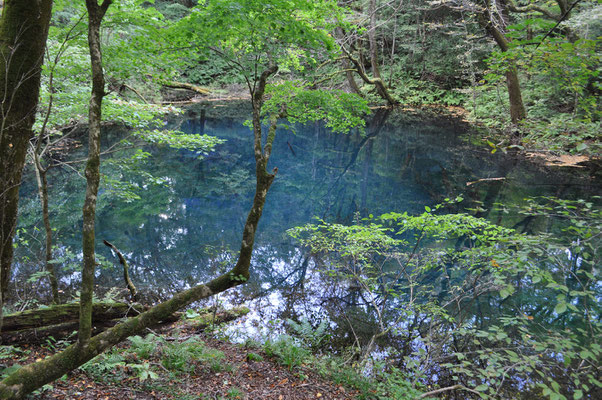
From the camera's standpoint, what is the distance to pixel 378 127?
2062 centimetres

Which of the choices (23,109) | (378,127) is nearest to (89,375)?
(23,109)

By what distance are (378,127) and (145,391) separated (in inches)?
767

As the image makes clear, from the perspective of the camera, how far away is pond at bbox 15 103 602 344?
7211 millimetres

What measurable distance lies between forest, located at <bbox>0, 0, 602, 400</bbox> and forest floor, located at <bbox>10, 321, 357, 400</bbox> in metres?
0.03

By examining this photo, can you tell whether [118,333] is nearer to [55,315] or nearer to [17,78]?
[55,315]

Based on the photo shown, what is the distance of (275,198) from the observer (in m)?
11.8

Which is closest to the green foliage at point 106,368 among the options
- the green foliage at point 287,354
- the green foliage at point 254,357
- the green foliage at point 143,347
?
the green foliage at point 143,347

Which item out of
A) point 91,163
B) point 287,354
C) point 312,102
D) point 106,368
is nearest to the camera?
point 91,163

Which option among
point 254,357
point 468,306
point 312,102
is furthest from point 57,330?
point 468,306

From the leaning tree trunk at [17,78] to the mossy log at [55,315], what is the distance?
1.49m

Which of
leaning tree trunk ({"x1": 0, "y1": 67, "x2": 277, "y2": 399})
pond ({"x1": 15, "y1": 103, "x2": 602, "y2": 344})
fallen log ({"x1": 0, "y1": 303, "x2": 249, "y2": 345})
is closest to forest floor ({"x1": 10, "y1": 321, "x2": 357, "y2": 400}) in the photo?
fallen log ({"x1": 0, "y1": 303, "x2": 249, "y2": 345})

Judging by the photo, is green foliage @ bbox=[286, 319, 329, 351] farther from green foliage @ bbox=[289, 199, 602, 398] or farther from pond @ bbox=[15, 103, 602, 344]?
green foliage @ bbox=[289, 199, 602, 398]

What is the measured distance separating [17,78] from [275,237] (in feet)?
23.4

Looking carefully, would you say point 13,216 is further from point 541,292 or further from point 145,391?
point 541,292
